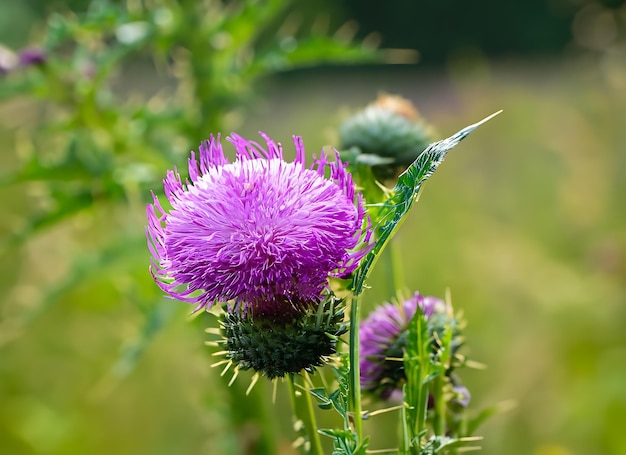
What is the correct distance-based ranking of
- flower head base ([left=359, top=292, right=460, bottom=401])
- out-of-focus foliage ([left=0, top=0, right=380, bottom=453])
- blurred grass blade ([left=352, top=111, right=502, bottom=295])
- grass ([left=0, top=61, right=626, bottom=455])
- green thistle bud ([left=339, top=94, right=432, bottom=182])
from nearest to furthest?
blurred grass blade ([left=352, top=111, right=502, bottom=295])
flower head base ([left=359, top=292, right=460, bottom=401])
green thistle bud ([left=339, top=94, right=432, bottom=182])
out-of-focus foliage ([left=0, top=0, right=380, bottom=453])
grass ([left=0, top=61, right=626, bottom=455])

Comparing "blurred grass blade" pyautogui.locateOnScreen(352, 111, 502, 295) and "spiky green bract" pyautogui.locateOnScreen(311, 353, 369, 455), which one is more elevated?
"blurred grass blade" pyautogui.locateOnScreen(352, 111, 502, 295)

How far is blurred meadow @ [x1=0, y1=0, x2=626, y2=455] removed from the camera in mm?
2580

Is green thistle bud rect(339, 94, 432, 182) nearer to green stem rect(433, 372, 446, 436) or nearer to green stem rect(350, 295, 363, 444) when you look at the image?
green stem rect(433, 372, 446, 436)

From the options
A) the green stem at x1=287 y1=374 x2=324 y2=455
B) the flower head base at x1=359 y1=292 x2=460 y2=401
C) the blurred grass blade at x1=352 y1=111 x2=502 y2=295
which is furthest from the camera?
the flower head base at x1=359 y1=292 x2=460 y2=401

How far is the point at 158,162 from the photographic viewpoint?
2756 millimetres

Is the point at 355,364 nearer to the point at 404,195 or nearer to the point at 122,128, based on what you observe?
the point at 404,195

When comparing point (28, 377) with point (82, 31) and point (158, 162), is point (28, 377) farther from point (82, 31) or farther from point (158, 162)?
point (82, 31)

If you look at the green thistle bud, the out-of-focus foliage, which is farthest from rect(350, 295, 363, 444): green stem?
the out-of-focus foliage

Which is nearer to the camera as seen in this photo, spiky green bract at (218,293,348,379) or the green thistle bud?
spiky green bract at (218,293,348,379)

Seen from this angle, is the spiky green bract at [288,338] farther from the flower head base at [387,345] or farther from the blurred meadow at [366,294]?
the blurred meadow at [366,294]

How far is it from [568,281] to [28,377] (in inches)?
99.3

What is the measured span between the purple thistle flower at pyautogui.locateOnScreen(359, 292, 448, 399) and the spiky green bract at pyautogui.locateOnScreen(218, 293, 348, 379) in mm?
238

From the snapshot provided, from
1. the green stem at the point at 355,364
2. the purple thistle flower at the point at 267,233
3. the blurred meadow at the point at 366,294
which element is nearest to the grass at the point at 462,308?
the blurred meadow at the point at 366,294

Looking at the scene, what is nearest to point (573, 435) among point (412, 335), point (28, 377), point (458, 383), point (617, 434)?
point (617, 434)
